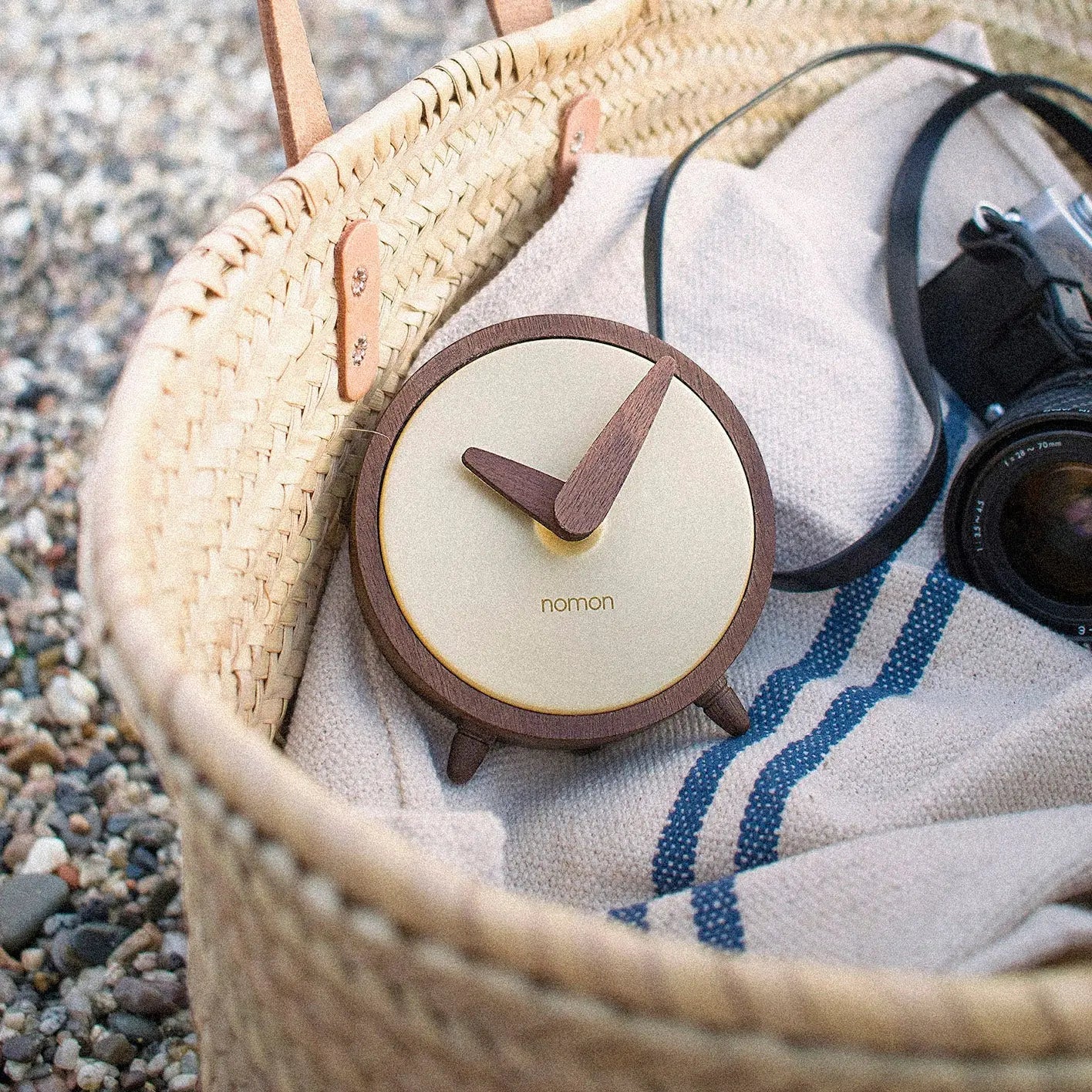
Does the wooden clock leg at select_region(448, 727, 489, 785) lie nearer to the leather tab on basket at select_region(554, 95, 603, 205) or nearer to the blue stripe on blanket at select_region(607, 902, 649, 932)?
the blue stripe on blanket at select_region(607, 902, 649, 932)

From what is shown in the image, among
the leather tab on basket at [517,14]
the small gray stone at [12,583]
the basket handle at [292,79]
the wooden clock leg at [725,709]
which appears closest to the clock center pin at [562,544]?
the wooden clock leg at [725,709]

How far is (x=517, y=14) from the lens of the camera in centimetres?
87

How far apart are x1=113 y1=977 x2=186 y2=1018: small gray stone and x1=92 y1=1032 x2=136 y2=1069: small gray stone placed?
0.02 metres

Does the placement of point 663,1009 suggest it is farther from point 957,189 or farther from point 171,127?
point 171,127

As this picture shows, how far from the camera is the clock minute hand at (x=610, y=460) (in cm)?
67

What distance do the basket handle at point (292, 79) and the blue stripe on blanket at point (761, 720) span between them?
0.45m

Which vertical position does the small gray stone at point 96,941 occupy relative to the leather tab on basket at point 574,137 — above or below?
below

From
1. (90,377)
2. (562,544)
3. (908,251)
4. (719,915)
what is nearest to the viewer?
(719,915)

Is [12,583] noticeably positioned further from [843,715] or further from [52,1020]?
[843,715]

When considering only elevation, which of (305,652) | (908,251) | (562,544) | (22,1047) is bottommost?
(22,1047)

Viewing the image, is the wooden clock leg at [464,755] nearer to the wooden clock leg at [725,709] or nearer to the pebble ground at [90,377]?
the wooden clock leg at [725,709]

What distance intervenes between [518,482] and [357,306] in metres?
0.16

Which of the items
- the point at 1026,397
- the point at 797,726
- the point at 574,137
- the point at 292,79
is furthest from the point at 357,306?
the point at 1026,397

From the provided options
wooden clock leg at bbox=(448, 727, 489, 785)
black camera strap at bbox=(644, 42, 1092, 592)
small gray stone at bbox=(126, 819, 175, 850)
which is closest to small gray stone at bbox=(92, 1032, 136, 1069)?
small gray stone at bbox=(126, 819, 175, 850)
